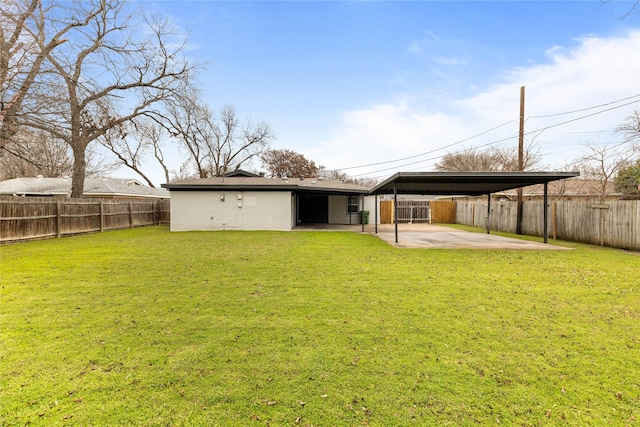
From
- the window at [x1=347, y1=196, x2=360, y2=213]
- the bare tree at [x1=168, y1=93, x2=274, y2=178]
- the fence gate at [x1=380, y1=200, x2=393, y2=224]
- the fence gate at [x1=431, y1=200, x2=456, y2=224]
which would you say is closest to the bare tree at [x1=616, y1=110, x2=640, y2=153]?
the fence gate at [x1=431, y1=200, x2=456, y2=224]

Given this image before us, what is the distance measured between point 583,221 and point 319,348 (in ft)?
42.1

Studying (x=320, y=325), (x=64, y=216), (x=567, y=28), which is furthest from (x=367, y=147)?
(x=320, y=325)

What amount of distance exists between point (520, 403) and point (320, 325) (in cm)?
206

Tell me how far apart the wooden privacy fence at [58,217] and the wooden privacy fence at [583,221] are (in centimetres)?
2053

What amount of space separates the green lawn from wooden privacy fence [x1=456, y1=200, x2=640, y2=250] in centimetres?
500

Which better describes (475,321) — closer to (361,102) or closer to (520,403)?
(520,403)

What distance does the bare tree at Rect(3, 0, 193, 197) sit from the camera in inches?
363

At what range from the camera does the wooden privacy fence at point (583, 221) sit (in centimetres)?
964

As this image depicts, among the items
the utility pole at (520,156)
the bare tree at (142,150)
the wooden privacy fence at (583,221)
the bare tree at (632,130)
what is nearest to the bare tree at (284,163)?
the bare tree at (142,150)

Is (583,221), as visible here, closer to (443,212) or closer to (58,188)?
(443,212)

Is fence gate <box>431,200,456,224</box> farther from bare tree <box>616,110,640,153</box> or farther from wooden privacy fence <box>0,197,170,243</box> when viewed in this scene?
wooden privacy fence <box>0,197,170,243</box>

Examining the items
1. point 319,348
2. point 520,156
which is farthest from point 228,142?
point 319,348

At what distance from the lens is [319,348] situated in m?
3.09

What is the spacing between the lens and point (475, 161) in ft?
108
